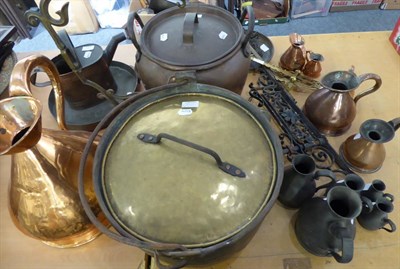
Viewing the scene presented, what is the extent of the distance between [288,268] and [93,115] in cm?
82

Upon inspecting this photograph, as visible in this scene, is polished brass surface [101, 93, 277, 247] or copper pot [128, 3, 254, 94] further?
copper pot [128, 3, 254, 94]

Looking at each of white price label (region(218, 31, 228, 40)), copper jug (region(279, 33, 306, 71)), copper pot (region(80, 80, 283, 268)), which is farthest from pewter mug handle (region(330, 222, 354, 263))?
copper jug (region(279, 33, 306, 71))

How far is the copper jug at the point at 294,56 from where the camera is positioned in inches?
44.1

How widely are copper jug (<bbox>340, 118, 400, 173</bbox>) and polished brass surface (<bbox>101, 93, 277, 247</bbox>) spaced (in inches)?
16.5

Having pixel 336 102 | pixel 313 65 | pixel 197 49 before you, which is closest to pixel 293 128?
pixel 336 102

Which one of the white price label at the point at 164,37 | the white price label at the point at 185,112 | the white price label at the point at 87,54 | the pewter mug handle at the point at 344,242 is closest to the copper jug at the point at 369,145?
the pewter mug handle at the point at 344,242

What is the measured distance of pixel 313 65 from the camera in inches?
44.4

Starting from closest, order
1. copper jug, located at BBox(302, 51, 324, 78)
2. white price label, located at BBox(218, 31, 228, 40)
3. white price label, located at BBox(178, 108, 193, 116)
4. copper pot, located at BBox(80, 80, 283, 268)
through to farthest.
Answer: copper pot, located at BBox(80, 80, 283, 268)
white price label, located at BBox(178, 108, 193, 116)
white price label, located at BBox(218, 31, 228, 40)
copper jug, located at BBox(302, 51, 324, 78)

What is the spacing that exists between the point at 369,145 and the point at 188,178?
619 mm

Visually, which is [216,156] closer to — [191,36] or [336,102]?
[191,36]

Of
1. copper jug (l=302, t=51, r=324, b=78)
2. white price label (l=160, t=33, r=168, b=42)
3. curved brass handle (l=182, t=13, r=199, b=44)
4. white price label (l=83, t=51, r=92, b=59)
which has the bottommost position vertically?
copper jug (l=302, t=51, r=324, b=78)

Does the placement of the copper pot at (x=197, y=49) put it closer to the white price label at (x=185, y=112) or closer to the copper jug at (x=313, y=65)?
the white price label at (x=185, y=112)

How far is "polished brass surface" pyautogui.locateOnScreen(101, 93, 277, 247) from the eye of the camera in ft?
1.84

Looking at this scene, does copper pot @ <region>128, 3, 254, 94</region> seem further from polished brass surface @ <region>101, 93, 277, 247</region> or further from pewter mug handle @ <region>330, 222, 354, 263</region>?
pewter mug handle @ <region>330, 222, 354, 263</region>
